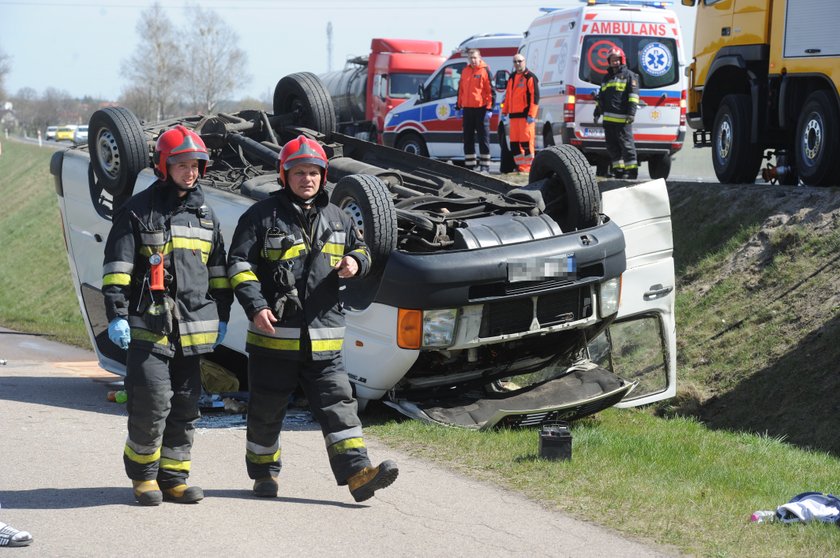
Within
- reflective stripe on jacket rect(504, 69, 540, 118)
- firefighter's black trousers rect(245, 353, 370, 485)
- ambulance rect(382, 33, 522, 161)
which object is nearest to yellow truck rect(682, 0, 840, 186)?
reflective stripe on jacket rect(504, 69, 540, 118)

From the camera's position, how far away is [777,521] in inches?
207

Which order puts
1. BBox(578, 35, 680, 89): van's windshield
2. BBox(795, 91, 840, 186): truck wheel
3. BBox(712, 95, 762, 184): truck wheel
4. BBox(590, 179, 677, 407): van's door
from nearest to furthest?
1. BBox(590, 179, 677, 407): van's door
2. BBox(795, 91, 840, 186): truck wheel
3. BBox(712, 95, 762, 184): truck wheel
4. BBox(578, 35, 680, 89): van's windshield

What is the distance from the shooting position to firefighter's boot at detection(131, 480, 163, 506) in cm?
538

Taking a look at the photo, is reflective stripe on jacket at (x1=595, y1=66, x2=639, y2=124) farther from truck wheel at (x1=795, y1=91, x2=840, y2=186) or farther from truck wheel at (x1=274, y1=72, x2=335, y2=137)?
truck wheel at (x1=274, y1=72, x2=335, y2=137)

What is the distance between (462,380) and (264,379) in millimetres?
2440

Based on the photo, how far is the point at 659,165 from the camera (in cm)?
1736

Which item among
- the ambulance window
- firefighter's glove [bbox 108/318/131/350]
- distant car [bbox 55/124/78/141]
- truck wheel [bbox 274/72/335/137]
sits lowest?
→ distant car [bbox 55/124/78/141]

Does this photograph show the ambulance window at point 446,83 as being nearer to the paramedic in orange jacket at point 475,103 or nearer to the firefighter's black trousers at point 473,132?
the paramedic in orange jacket at point 475,103

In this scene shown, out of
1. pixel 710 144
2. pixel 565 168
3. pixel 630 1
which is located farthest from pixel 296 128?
pixel 630 1

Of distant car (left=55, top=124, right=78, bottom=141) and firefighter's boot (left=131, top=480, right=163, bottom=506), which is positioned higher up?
firefighter's boot (left=131, top=480, right=163, bottom=506)

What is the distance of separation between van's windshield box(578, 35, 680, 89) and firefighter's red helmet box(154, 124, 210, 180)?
11.8m

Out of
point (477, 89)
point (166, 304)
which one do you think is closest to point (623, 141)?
point (477, 89)

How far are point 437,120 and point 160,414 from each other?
15.7m

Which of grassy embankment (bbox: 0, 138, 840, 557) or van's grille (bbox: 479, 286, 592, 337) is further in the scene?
van's grille (bbox: 479, 286, 592, 337)
